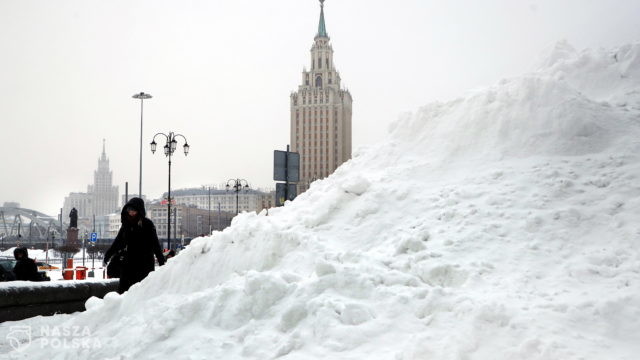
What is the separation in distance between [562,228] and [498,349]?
255 centimetres

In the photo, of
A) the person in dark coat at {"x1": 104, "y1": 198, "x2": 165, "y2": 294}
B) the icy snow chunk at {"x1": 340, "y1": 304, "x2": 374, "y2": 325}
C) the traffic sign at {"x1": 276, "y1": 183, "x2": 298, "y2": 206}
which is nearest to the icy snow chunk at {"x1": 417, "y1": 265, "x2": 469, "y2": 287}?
the icy snow chunk at {"x1": 340, "y1": 304, "x2": 374, "y2": 325}

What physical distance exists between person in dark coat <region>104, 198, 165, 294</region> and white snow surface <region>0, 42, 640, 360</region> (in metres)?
0.64

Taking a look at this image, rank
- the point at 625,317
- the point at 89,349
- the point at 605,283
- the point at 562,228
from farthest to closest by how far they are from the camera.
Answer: the point at 562,228
the point at 89,349
the point at 605,283
the point at 625,317

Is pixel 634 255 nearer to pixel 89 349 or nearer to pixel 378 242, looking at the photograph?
pixel 378 242

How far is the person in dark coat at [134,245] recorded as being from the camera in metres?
7.93

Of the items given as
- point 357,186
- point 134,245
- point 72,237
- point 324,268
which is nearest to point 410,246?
point 324,268

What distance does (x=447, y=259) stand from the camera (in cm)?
592

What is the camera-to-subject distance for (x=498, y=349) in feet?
13.8

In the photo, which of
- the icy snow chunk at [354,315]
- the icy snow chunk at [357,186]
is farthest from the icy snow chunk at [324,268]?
the icy snow chunk at [357,186]

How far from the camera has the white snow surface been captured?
456 centimetres

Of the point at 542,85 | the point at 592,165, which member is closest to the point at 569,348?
the point at 592,165

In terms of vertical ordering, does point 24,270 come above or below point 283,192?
below

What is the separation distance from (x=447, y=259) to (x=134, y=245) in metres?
5.05

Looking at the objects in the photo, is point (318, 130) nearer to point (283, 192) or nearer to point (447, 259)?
point (283, 192)
